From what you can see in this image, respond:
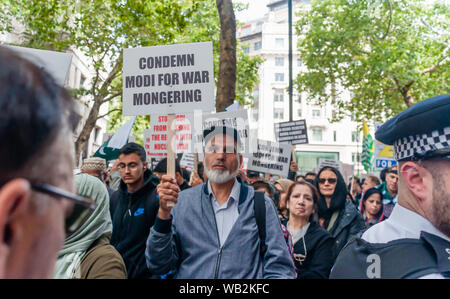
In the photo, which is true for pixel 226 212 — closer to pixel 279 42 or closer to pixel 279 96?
pixel 279 96

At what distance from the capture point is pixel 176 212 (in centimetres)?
295

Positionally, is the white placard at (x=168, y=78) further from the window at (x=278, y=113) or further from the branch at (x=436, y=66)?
the window at (x=278, y=113)

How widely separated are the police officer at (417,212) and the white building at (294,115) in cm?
5227

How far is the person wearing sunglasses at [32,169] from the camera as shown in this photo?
647 mm

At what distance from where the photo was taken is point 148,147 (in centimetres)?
892

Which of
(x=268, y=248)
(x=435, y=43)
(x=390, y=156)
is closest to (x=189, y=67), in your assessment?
(x=268, y=248)

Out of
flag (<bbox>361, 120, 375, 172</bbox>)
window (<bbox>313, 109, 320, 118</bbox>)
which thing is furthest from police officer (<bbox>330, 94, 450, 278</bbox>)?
window (<bbox>313, 109, 320, 118</bbox>)

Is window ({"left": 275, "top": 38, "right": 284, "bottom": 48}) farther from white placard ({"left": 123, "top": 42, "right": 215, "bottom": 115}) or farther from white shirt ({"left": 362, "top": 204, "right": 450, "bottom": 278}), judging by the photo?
white shirt ({"left": 362, "top": 204, "right": 450, "bottom": 278})

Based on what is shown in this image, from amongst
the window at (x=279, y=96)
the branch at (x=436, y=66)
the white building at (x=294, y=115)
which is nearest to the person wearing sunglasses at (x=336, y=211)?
the branch at (x=436, y=66)

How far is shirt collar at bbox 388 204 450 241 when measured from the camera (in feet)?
4.91

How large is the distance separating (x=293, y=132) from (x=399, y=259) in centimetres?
888

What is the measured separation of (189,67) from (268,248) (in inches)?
66.7

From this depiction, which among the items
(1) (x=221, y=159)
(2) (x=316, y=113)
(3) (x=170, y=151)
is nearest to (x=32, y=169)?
(3) (x=170, y=151)

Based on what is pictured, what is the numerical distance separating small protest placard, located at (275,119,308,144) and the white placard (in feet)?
22.4
